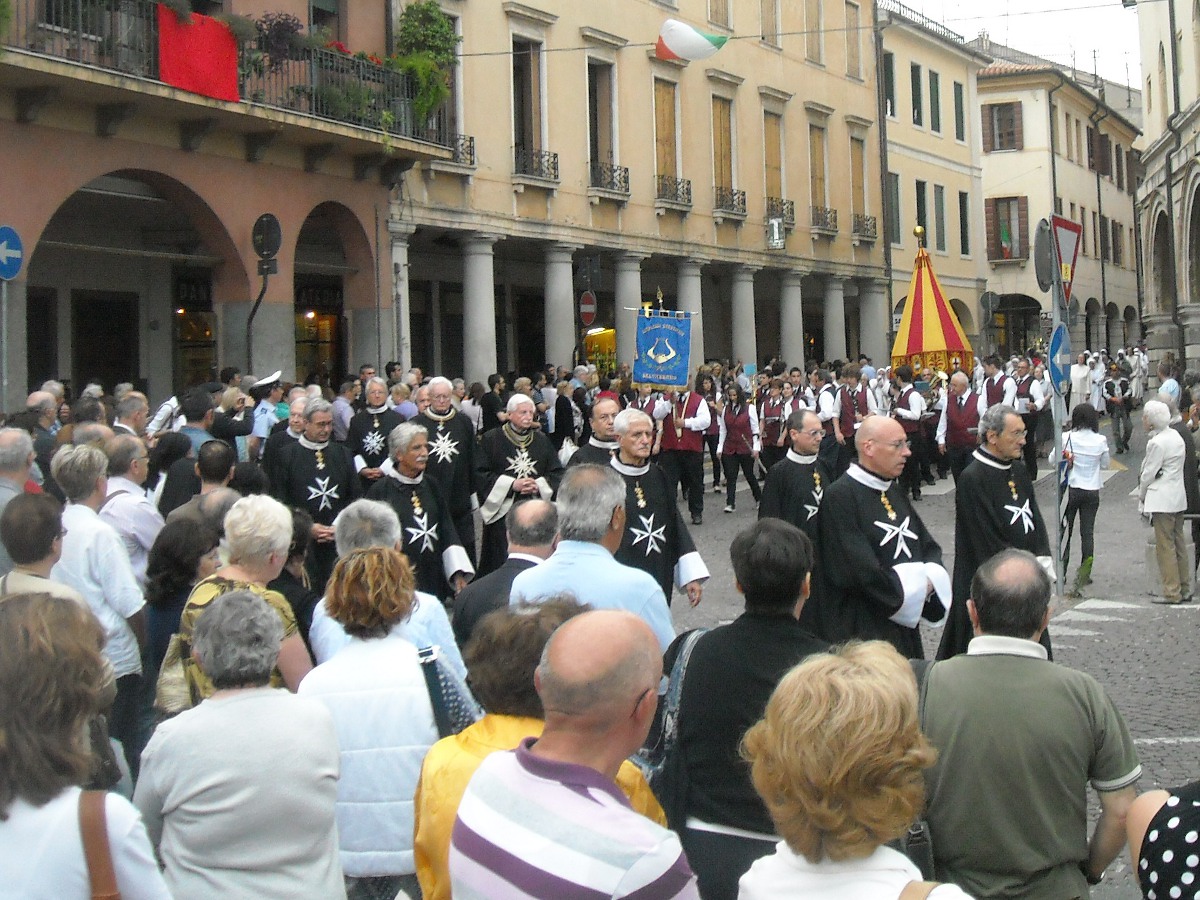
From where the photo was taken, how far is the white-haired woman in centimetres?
364

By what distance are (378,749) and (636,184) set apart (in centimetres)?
2603

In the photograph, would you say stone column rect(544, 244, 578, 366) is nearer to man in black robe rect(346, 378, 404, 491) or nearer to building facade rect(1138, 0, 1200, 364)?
man in black robe rect(346, 378, 404, 491)

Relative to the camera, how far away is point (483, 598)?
569cm

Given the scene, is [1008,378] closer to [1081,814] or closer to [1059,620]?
[1059,620]

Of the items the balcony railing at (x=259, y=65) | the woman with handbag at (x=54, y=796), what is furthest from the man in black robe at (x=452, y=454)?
the woman with handbag at (x=54, y=796)

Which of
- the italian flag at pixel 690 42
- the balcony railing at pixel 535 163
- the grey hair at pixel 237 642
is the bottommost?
the grey hair at pixel 237 642

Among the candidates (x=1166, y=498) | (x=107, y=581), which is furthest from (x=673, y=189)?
(x=107, y=581)

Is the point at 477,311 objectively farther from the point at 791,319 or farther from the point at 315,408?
the point at 315,408

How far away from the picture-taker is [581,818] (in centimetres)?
282

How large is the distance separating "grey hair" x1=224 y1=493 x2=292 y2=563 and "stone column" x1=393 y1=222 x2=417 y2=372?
1801 centimetres

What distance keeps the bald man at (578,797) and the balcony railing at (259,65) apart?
14804 millimetres

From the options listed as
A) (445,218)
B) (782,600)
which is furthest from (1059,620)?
(445,218)

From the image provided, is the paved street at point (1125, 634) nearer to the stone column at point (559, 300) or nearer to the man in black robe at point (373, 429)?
the man in black robe at point (373, 429)

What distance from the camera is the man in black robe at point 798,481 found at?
981 centimetres
